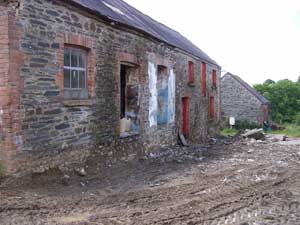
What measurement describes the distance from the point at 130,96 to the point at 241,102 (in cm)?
2575

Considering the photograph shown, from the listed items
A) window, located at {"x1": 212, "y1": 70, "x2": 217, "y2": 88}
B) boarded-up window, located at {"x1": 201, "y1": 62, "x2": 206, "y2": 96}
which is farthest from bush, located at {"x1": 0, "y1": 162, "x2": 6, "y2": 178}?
window, located at {"x1": 212, "y1": 70, "x2": 217, "y2": 88}

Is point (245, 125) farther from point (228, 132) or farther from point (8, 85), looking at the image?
point (8, 85)

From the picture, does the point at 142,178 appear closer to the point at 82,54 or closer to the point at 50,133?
the point at 50,133

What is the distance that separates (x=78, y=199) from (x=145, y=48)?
7.26 metres

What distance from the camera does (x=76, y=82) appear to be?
962 cm

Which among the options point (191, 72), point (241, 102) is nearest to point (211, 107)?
point (191, 72)

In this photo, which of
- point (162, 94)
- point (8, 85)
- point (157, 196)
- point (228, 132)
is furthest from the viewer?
point (228, 132)

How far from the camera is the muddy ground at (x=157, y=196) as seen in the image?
6.16 meters

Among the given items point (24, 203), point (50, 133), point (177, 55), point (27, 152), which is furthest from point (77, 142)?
point (177, 55)

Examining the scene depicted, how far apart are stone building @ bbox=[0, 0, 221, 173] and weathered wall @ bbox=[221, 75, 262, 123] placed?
859 inches

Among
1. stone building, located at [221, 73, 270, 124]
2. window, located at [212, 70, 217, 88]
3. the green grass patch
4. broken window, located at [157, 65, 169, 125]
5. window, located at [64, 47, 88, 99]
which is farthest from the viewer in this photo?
stone building, located at [221, 73, 270, 124]

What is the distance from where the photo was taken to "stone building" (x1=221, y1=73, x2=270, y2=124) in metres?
→ 36.4

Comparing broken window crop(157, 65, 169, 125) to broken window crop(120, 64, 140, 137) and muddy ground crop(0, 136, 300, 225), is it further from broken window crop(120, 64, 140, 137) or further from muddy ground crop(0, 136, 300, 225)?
muddy ground crop(0, 136, 300, 225)

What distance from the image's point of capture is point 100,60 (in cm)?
1036
